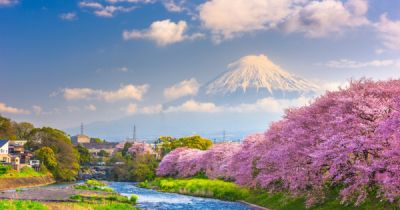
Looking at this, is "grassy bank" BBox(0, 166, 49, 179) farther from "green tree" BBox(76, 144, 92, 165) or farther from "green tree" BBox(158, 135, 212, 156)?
"green tree" BBox(76, 144, 92, 165)

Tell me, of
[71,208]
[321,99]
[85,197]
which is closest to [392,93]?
[321,99]

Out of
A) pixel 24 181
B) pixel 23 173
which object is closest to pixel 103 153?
pixel 23 173

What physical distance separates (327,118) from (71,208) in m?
20.2

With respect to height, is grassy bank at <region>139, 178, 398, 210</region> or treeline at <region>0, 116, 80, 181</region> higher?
treeline at <region>0, 116, 80, 181</region>

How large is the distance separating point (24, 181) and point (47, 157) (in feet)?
67.3

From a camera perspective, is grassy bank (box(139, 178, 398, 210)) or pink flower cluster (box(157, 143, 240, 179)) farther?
pink flower cluster (box(157, 143, 240, 179))

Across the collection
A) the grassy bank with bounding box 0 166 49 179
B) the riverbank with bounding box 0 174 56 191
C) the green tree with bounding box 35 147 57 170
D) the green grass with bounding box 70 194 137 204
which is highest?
the green tree with bounding box 35 147 57 170

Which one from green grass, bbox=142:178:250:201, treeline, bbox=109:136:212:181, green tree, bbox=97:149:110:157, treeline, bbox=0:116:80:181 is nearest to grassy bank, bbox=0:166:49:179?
treeline, bbox=0:116:80:181

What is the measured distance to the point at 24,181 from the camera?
3236 inches

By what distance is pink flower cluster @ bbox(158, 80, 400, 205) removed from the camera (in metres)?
26.3

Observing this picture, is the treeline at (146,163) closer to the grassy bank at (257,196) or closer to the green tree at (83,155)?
the green tree at (83,155)

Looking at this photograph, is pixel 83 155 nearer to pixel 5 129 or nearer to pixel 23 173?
pixel 5 129

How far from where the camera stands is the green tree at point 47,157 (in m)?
102

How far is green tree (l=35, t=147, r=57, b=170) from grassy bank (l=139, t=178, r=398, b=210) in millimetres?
36351
